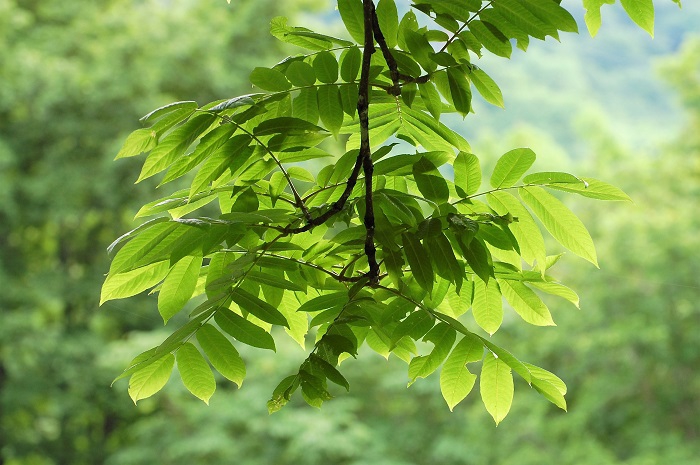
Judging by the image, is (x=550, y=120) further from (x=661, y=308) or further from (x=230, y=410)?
(x=230, y=410)

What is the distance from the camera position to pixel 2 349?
8414 mm

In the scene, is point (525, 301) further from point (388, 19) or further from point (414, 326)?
point (388, 19)

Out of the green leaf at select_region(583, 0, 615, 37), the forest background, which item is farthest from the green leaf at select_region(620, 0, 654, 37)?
the forest background

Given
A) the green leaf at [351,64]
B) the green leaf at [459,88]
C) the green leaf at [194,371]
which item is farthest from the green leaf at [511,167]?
the green leaf at [194,371]

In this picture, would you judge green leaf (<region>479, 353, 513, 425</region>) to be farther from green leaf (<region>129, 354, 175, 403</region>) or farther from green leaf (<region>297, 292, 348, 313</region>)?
green leaf (<region>129, 354, 175, 403</region>)

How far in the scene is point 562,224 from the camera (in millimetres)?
976

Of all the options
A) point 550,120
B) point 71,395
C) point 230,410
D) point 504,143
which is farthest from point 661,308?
point 550,120

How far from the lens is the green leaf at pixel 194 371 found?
0.94 metres

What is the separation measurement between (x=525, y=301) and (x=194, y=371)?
17.0 inches

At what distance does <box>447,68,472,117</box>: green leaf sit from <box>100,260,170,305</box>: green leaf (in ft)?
1.29

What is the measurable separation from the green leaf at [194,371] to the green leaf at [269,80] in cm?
31

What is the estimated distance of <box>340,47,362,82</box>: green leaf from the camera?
92 centimetres

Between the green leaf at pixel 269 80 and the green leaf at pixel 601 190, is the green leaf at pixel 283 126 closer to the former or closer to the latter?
the green leaf at pixel 269 80

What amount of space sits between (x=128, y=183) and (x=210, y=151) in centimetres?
835
